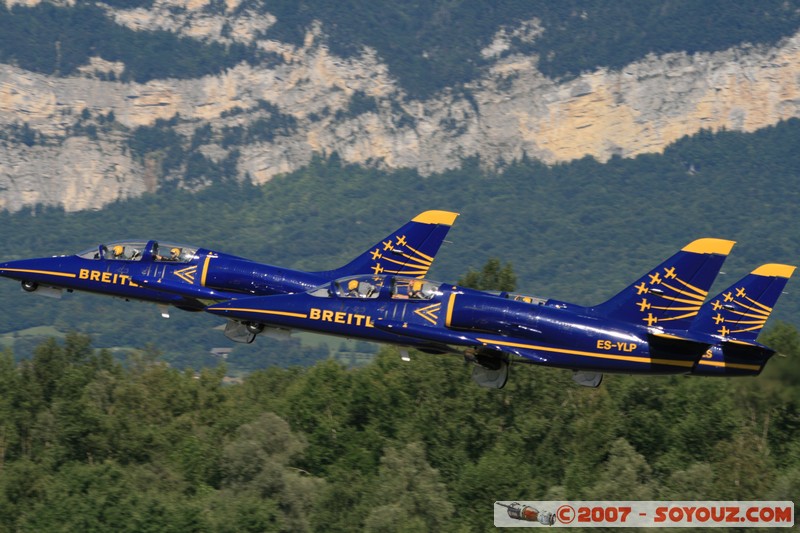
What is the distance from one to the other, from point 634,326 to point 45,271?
68.3 feet

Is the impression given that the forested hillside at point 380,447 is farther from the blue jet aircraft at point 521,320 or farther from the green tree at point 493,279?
the blue jet aircraft at point 521,320

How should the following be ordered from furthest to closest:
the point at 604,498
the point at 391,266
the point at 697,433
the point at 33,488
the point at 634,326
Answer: the point at 697,433 → the point at 33,488 → the point at 604,498 → the point at 391,266 → the point at 634,326

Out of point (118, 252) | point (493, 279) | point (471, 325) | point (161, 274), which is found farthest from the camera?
point (493, 279)

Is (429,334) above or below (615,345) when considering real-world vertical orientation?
below

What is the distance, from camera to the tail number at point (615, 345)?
44812 millimetres

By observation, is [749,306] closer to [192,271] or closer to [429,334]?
[429,334]

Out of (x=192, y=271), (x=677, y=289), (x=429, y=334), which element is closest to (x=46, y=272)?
(x=192, y=271)

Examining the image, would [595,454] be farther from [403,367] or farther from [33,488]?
[33,488]

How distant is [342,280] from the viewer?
48.6 m

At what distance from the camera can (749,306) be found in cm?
5509

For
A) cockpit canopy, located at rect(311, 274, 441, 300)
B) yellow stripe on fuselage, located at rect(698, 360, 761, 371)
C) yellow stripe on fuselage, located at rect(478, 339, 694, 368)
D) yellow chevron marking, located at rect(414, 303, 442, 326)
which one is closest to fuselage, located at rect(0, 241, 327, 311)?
cockpit canopy, located at rect(311, 274, 441, 300)

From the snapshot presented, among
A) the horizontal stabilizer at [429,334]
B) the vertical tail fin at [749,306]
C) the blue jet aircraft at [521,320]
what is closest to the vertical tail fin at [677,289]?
the blue jet aircraft at [521,320]

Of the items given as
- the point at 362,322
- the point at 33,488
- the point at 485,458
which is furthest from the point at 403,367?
the point at 362,322

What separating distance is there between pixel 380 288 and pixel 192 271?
777cm
